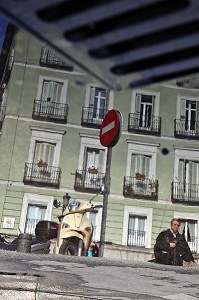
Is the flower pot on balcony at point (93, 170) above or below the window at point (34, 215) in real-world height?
above

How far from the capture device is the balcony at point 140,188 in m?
21.8

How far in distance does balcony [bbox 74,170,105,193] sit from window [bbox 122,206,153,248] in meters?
1.82

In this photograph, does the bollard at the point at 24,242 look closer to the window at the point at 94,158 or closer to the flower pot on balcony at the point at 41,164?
the flower pot on balcony at the point at 41,164

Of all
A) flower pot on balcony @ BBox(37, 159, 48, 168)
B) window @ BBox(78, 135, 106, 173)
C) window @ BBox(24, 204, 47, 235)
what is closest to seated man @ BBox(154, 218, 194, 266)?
window @ BBox(24, 204, 47, 235)

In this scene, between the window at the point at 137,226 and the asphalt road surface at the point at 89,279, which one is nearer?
the asphalt road surface at the point at 89,279

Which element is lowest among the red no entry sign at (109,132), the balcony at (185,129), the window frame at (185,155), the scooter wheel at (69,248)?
the scooter wheel at (69,248)

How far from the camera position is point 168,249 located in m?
8.48

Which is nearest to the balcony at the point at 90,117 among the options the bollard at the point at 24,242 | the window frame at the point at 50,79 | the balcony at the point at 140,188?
the window frame at the point at 50,79

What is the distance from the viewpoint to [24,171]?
2088cm

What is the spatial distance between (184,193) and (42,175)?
719cm

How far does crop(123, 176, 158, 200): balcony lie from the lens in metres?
21.8

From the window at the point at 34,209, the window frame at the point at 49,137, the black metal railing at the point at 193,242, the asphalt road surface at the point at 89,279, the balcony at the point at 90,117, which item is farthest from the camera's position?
the balcony at the point at 90,117

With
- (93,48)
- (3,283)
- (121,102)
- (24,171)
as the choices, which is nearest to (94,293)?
(3,283)

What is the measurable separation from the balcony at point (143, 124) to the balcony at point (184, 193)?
288 centimetres
